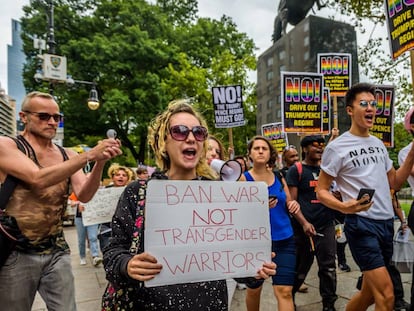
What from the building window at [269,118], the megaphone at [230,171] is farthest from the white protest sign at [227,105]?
the building window at [269,118]

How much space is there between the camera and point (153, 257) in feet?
4.97

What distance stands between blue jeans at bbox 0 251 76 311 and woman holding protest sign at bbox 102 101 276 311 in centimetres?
98

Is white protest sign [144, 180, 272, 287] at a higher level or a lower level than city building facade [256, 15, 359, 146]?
lower

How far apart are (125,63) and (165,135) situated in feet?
71.7

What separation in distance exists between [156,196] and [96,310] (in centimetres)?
354

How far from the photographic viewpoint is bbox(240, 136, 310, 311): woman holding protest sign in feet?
11.1

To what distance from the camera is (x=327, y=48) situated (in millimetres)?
14422

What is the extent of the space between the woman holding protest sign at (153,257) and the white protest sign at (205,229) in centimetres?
7

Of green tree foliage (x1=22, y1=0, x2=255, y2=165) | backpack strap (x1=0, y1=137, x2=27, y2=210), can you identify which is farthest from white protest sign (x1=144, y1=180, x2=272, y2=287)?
green tree foliage (x1=22, y1=0, x2=255, y2=165)

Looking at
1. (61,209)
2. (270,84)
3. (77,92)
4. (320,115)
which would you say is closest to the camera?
(61,209)

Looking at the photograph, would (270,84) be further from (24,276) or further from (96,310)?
(24,276)

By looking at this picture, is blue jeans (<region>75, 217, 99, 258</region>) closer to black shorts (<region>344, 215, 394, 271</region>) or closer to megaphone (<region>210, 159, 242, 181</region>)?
black shorts (<region>344, 215, 394, 271</region>)

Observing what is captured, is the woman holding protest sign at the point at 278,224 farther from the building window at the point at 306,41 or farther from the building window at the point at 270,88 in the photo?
the building window at the point at 270,88

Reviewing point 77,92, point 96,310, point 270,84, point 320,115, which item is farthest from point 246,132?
point 96,310
